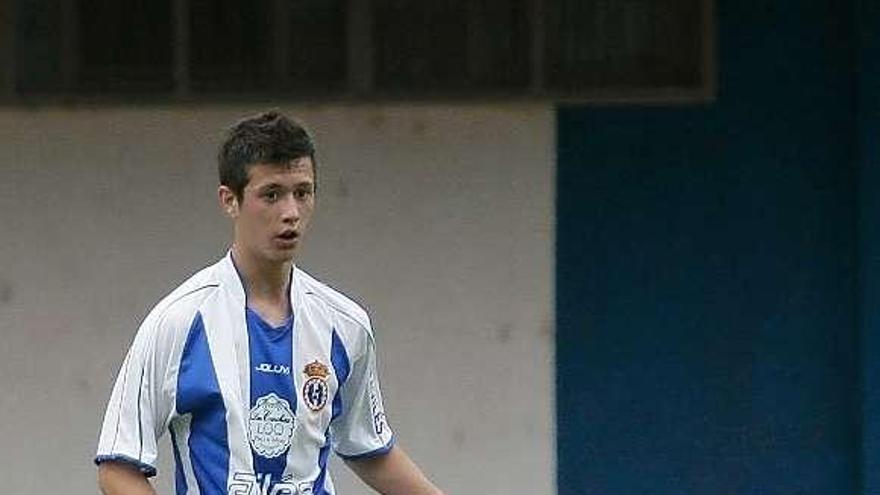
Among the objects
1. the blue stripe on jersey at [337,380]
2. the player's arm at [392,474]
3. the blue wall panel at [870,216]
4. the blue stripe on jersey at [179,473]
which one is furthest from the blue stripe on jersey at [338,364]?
the blue wall panel at [870,216]

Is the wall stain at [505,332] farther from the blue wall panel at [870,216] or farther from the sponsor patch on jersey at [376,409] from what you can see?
the sponsor patch on jersey at [376,409]

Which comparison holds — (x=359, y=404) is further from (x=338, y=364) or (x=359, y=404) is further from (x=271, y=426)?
(x=271, y=426)

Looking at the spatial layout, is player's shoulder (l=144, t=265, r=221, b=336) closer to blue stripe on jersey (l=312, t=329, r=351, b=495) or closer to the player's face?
the player's face

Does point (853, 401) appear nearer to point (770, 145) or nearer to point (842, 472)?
point (842, 472)

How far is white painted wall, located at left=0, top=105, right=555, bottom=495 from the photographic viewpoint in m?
8.06

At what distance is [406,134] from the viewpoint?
806cm

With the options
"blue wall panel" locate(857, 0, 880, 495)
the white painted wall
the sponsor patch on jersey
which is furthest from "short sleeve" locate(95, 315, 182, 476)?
"blue wall panel" locate(857, 0, 880, 495)

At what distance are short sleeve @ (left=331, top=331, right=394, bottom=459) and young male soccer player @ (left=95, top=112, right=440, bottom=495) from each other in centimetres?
13

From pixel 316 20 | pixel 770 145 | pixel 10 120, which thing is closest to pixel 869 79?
pixel 770 145

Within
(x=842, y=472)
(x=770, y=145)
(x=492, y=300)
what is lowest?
(x=842, y=472)

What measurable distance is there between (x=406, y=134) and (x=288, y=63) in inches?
21.3

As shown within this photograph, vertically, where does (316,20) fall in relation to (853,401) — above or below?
above

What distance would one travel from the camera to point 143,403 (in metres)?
4.50

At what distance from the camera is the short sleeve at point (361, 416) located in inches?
191
